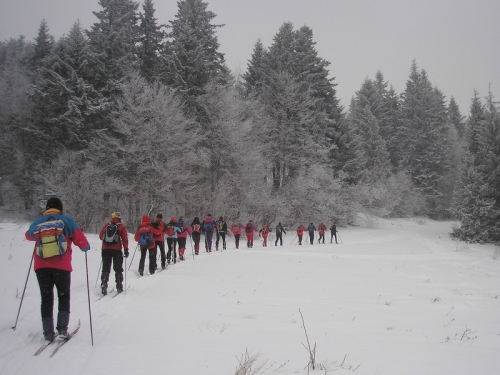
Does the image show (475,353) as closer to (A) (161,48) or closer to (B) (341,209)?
(B) (341,209)

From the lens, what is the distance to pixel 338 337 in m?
4.85

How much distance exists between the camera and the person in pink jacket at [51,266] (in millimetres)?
4470

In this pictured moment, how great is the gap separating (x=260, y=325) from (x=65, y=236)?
10.9 feet

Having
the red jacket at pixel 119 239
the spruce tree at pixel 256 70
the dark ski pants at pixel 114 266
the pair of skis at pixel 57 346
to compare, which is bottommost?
the pair of skis at pixel 57 346

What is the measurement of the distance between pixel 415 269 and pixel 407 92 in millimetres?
50533

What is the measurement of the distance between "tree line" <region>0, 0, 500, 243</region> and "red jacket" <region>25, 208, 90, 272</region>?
19.4 m

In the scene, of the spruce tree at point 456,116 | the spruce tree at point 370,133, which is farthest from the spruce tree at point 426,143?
the spruce tree at point 456,116

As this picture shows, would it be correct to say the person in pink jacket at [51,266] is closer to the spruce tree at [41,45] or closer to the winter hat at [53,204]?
the winter hat at [53,204]

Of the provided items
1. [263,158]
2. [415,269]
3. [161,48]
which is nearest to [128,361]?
[415,269]

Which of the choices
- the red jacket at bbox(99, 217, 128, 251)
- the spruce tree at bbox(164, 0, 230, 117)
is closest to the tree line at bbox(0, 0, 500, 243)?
the spruce tree at bbox(164, 0, 230, 117)

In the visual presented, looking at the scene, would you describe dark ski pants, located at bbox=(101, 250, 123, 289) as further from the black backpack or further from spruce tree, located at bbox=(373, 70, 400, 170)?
spruce tree, located at bbox=(373, 70, 400, 170)

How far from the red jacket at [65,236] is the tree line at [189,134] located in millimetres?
19363

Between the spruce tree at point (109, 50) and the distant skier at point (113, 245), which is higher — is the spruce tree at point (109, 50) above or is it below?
above

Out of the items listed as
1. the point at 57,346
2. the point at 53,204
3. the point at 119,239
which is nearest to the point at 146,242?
the point at 119,239
